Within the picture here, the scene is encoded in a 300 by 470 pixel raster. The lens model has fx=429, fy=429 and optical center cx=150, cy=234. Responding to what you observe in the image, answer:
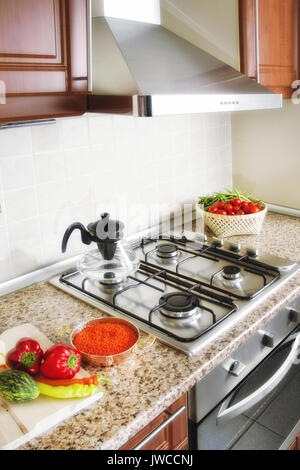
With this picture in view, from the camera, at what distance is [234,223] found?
169cm

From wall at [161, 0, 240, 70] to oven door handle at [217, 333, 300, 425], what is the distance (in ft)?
3.05

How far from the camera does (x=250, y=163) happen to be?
6.75 ft

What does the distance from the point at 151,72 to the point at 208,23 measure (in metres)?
0.43

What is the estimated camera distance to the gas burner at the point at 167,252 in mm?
1519

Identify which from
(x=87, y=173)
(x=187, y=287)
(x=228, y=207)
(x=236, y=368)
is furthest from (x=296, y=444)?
(x=87, y=173)

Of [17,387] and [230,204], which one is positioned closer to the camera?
[17,387]

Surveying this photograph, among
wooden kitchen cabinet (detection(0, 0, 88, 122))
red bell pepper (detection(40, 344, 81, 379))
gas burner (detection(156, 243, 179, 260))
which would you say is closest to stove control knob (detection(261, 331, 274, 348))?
gas burner (detection(156, 243, 179, 260))

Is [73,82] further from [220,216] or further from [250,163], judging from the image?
[250,163]

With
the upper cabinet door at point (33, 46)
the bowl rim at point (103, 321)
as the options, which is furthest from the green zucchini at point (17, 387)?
the upper cabinet door at point (33, 46)

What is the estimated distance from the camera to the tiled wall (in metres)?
1.32

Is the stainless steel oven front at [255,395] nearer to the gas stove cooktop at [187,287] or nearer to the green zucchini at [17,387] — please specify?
the gas stove cooktop at [187,287]

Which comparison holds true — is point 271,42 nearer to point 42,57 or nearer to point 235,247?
point 235,247
